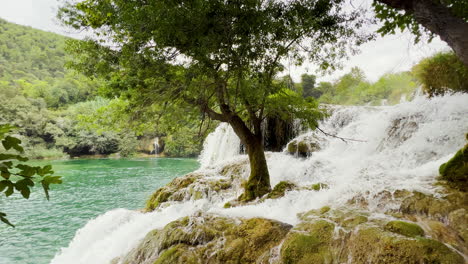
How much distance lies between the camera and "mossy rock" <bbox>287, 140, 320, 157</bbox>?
10094 millimetres

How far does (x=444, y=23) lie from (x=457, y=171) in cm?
262

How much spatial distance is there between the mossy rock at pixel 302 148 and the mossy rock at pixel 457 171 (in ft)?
18.2

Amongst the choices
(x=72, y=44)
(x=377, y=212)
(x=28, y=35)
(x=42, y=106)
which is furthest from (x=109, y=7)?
(x=28, y=35)

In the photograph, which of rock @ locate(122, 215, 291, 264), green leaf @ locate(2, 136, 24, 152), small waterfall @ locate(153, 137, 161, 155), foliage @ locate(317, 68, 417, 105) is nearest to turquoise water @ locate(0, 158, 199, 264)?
rock @ locate(122, 215, 291, 264)

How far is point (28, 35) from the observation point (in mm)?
90125

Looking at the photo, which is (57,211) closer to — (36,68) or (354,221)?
(354,221)

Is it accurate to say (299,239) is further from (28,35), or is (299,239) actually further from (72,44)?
(28,35)

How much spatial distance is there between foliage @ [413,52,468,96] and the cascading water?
0.96 metres

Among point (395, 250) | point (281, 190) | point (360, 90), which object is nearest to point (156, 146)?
point (360, 90)

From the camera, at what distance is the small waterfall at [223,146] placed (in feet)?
43.1

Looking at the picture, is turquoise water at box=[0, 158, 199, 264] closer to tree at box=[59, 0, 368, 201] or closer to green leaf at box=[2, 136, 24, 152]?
tree at box=[59, 0, 368, 201]

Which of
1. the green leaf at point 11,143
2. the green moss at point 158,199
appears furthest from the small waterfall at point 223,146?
the green leaf at point 11,143

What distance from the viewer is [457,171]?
425cm

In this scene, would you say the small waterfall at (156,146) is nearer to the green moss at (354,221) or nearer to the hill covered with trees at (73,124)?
the hill covered with trees at (73,124)
